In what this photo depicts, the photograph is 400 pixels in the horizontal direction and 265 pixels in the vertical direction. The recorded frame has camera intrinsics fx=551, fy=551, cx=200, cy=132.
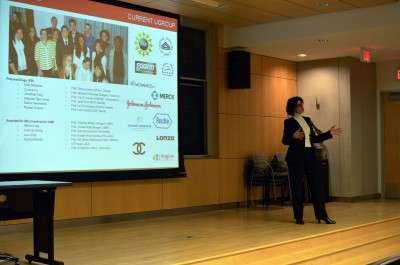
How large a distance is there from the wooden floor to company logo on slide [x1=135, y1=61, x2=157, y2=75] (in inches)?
72.6

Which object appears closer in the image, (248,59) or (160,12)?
(160,12)

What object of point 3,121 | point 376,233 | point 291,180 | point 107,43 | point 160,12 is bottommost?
point 376,233

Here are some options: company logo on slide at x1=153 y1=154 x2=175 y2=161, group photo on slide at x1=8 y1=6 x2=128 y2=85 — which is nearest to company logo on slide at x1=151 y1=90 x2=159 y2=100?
group photo on slide at x1=8 y1=6 x2=128 y2=85

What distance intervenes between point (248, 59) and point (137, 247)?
4154mm

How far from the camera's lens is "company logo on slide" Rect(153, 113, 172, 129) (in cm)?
689

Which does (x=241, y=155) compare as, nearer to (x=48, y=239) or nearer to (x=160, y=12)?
(x=160, y=12)

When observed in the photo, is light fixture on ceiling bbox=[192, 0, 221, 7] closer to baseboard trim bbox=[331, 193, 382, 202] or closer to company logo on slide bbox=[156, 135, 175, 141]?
company logo on slide bbox=[156, 135, 175, 141]

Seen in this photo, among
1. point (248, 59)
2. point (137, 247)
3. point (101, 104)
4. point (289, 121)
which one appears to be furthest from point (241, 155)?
point (137, 247)

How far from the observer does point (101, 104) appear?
6.27 metres

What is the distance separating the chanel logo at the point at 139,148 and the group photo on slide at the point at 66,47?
75 cm

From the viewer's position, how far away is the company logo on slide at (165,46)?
702 cm

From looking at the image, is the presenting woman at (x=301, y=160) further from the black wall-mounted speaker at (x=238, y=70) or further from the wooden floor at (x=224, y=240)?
→ the black wall-mounted speaker at (x=238, y=70)

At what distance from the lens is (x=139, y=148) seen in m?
6.69

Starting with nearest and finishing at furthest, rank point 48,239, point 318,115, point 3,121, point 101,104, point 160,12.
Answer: point 48,239
point 3,121
point 101,104
point 160,12
point 318,115
